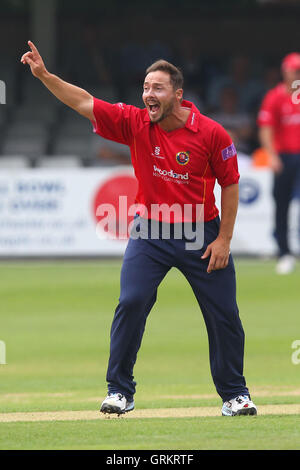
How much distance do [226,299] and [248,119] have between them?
56.1 ft

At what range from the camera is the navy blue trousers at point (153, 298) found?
696 cm

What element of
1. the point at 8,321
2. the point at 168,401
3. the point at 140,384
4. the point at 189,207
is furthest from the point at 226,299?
the point at 8,321

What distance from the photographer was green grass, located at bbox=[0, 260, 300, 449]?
6168mm

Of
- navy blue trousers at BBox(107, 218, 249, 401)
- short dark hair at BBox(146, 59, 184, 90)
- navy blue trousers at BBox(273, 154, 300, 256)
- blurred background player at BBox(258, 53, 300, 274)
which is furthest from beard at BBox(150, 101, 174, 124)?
navy blue trousers at BBox(273, 154, 300, 256)

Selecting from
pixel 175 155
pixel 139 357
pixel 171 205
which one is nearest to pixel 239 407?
pixel 171 205

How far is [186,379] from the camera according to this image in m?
9.45

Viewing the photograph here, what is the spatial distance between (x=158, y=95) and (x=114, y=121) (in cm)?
33

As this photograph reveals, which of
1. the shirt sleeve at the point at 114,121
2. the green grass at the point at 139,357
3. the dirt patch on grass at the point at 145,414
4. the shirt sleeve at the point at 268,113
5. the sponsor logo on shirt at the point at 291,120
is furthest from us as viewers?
the sponsor logo on shirt at the point at 291,120

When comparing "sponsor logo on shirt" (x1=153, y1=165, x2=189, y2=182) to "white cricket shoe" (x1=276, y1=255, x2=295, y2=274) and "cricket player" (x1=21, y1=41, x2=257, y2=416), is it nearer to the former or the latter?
"cricket player" (x1=21, y1=41, x2=257, y2=416)

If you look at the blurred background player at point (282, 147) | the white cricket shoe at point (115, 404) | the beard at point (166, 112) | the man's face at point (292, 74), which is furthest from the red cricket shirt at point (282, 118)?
the white cricket shoe at point (115, 404)

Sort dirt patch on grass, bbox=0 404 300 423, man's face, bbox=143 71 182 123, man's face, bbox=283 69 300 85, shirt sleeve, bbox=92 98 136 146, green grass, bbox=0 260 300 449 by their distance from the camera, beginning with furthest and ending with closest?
1. man's face, bbox=283 69 300 85
2. dirt patch on grass, bbox=0 404 300 423
3. shirt sleeve, bbox=92 98 136 146
4. man's face, bbox=143 71 182 123
5. green grass, bbox=0 260 300 449

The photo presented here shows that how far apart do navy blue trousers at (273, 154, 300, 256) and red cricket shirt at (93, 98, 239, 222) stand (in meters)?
9.17

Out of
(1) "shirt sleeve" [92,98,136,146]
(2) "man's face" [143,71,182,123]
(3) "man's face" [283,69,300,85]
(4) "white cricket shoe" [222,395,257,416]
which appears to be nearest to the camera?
(2) "man's face" [143,71,182,123]

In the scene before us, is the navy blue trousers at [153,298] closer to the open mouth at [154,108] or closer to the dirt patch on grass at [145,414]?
the dirt patch on grass at [145,414]
